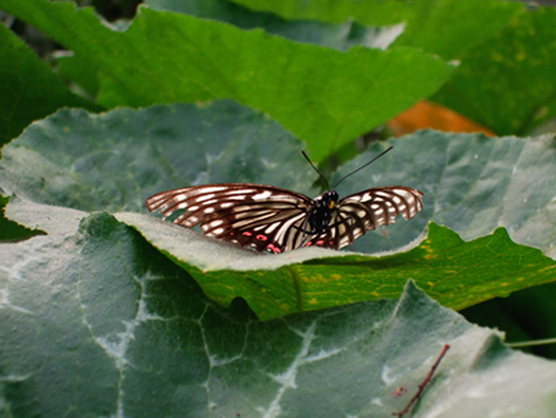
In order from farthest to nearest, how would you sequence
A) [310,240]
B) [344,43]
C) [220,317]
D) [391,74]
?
[344,43] → [391,74] → [310,240] → [220,317]

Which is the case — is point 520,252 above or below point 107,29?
below

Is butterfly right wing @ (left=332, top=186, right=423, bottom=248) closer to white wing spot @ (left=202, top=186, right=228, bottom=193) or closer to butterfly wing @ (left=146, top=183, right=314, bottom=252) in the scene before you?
butterfly wing @ (left=146, top=183, right=314, bottom=252)

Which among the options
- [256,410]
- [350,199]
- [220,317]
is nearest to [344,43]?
[350,199]

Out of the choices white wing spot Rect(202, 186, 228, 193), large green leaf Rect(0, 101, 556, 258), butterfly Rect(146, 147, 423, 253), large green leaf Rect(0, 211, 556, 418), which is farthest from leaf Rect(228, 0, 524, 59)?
large green leaf Rect(0, 211, 556, 418)

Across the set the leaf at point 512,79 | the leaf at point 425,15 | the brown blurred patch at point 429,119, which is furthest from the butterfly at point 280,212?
the brown blurred patch at point 429,119

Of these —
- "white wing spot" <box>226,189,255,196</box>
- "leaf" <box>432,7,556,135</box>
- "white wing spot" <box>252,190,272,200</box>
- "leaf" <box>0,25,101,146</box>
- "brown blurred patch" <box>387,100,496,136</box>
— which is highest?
"leaf" <box>432,7,556,135</box>

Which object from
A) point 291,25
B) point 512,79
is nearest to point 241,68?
point 291,25

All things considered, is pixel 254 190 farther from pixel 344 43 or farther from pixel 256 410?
pixel 344 43
